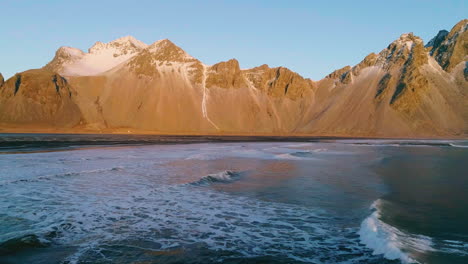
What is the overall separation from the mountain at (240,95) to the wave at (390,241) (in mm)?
112666

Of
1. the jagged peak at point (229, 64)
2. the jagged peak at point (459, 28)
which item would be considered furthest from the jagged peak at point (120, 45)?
the jagged peak at point (459, 28)

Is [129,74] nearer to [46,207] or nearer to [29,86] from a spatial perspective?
[29,86]

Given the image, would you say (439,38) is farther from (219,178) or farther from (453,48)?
(219,178)

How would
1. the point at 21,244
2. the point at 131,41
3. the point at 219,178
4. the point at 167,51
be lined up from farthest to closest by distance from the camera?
the point at 131,41, the point at 167,51, the point at 219,178, the point at 21,244

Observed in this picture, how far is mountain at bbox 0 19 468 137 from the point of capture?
402 feet

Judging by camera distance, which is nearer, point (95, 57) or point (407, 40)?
point (407, 40)

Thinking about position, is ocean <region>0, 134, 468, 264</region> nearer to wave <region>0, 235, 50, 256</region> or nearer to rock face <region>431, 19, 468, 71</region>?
wave <region>0, 235, 50, 256</region>

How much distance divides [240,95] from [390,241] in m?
146

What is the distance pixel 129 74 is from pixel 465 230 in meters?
149

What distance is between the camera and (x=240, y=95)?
15225 centimetres

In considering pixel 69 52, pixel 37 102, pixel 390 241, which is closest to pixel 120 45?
pixel 69 52

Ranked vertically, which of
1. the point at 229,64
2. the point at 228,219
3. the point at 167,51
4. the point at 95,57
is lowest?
the point at 228,219

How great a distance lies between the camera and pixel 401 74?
452 ft

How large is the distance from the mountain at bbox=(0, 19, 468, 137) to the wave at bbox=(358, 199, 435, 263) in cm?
11267
